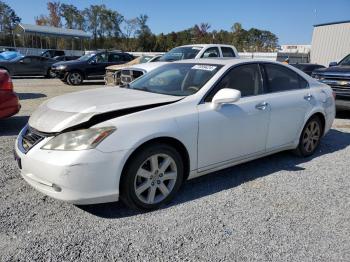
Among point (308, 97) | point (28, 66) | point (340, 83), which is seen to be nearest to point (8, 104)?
point (308, 97)

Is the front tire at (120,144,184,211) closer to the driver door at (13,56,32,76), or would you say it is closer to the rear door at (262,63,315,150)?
the rear door at (262,63,315,150)

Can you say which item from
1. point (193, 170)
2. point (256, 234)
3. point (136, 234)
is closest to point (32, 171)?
point (136, 234)

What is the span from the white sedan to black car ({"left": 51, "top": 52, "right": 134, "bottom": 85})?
44.3 ft

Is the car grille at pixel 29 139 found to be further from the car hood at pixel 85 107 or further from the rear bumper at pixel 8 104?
the rear bumper at pixel 8 104

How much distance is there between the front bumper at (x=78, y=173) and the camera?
128 inches

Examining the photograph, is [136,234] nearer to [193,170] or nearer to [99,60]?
[193,170]

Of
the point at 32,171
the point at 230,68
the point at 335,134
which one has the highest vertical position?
the point at 230,68

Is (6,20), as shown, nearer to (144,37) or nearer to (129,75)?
(144,37)

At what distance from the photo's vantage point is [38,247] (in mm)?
3059

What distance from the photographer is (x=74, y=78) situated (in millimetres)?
17891

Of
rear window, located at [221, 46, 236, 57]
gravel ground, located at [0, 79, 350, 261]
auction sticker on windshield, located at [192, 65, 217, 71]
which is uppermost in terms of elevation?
auction sticker on windshield, located at [192, 65, 217, 71]

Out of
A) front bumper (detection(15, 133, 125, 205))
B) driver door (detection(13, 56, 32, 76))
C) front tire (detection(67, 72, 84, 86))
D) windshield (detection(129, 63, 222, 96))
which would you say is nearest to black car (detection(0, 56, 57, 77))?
driver door (detection(13, 56, 32, 76))

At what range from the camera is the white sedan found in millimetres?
3344

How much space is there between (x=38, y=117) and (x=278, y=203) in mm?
2736
